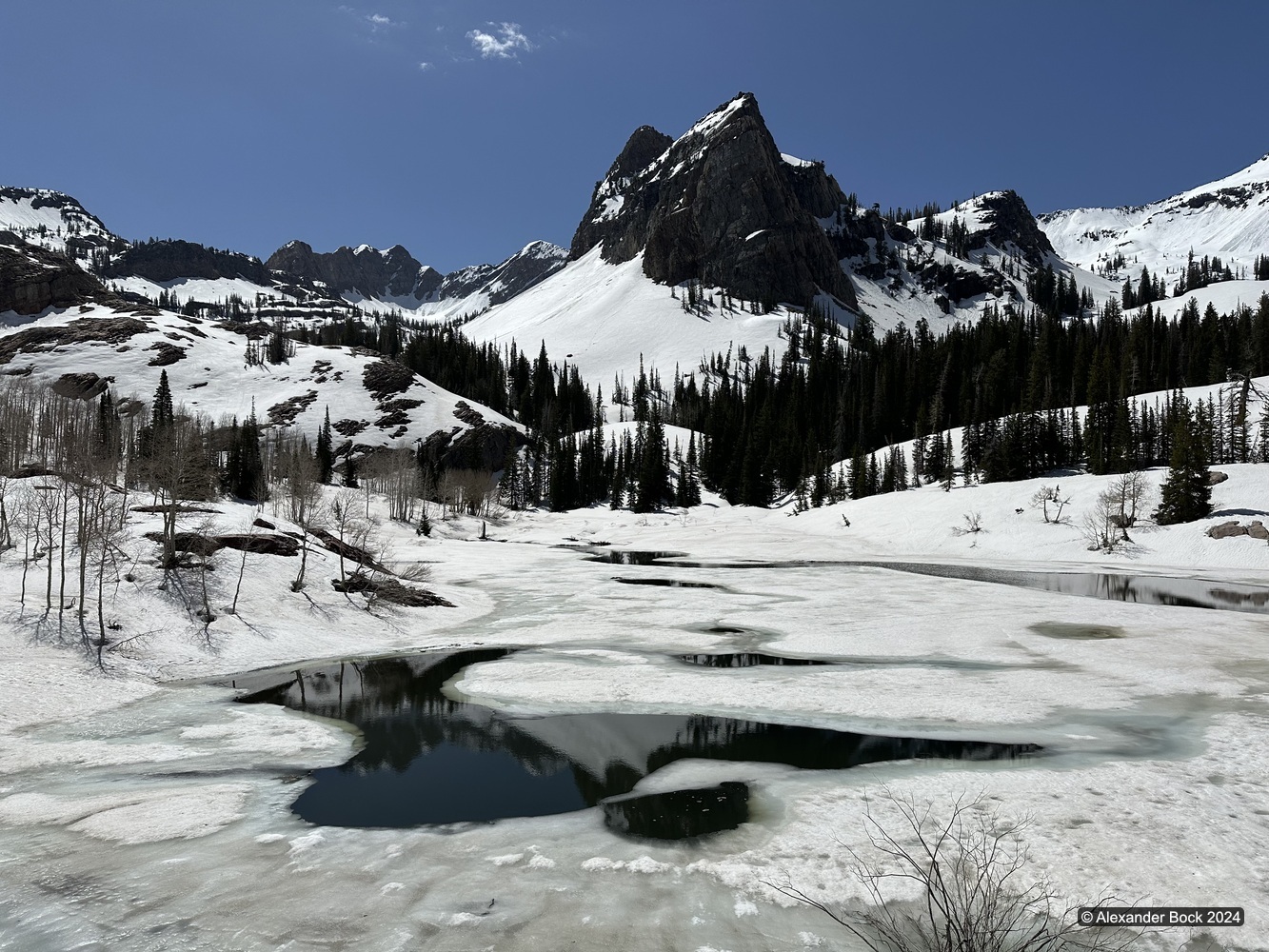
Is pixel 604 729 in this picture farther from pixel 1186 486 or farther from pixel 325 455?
pixel 325 455

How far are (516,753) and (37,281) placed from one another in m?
250

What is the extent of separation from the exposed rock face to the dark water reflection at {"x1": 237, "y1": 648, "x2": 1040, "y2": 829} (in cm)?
23938

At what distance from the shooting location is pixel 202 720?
48.4 feet

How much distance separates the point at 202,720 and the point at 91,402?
141748 millimetres

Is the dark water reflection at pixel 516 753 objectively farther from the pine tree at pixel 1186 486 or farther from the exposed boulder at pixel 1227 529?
the pine tree at pixel 1186 486

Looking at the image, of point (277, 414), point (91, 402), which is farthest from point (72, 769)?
point (91, 402)

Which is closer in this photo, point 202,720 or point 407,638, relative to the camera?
point 202,720

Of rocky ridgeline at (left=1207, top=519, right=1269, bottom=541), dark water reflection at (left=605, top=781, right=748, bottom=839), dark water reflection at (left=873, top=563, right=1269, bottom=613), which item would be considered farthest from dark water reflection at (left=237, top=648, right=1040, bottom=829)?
rocky ridgeline at (left=1207, top=519, right=1269, bottom=541)

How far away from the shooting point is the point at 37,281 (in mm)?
186250

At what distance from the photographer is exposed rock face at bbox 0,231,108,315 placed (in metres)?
183

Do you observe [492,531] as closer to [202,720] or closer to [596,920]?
[202,720]

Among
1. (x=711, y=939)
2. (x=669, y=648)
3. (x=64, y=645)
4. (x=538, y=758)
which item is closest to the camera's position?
(x=711, y=939)

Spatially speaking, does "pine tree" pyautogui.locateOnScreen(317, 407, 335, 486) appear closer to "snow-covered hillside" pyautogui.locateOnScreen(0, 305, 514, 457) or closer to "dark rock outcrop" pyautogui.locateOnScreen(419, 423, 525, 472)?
"snow-covered hillside" pyautogui.locateOnScreen(0, 305, 514, 457)

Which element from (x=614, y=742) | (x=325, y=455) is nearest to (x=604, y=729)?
(x=614, y=742)
